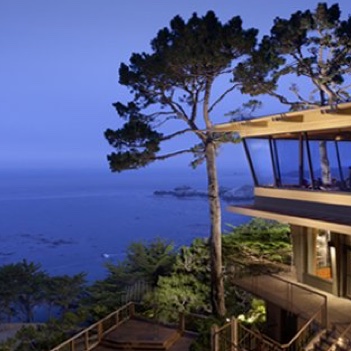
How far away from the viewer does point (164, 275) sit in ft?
68.6

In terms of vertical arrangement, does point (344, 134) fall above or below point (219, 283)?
above

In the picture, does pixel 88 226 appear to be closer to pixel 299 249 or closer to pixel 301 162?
pixel 299 249

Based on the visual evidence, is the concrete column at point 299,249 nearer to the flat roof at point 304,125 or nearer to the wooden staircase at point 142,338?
the flat roof at point 304,125

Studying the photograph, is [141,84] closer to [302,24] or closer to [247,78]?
[247,78]

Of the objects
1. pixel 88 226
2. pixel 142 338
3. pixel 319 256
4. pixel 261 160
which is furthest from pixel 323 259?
pixel 88 226

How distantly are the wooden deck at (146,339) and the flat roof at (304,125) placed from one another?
746 cm

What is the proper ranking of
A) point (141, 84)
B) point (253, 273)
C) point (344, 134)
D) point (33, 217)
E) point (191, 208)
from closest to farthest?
point (344, 134) < point (253, 273) < point (141, 84) < point (33, 217) < point (191, 208)

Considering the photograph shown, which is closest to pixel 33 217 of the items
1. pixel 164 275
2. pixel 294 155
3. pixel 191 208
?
pixel 191 208

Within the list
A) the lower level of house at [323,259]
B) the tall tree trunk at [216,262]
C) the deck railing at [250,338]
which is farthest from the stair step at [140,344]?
the lower level of house at [323,259]

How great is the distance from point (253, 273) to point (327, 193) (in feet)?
16.3

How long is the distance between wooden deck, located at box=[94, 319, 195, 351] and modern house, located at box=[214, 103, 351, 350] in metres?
3.01

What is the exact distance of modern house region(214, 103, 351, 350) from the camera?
13375 mm

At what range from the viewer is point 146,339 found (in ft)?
54.1

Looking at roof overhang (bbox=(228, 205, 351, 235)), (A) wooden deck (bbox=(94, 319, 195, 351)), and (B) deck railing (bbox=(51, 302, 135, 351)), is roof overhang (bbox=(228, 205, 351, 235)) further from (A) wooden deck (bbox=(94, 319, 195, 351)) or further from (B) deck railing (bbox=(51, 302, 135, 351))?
(B) deck railing (bbox=(51, 302, 135, 351))
